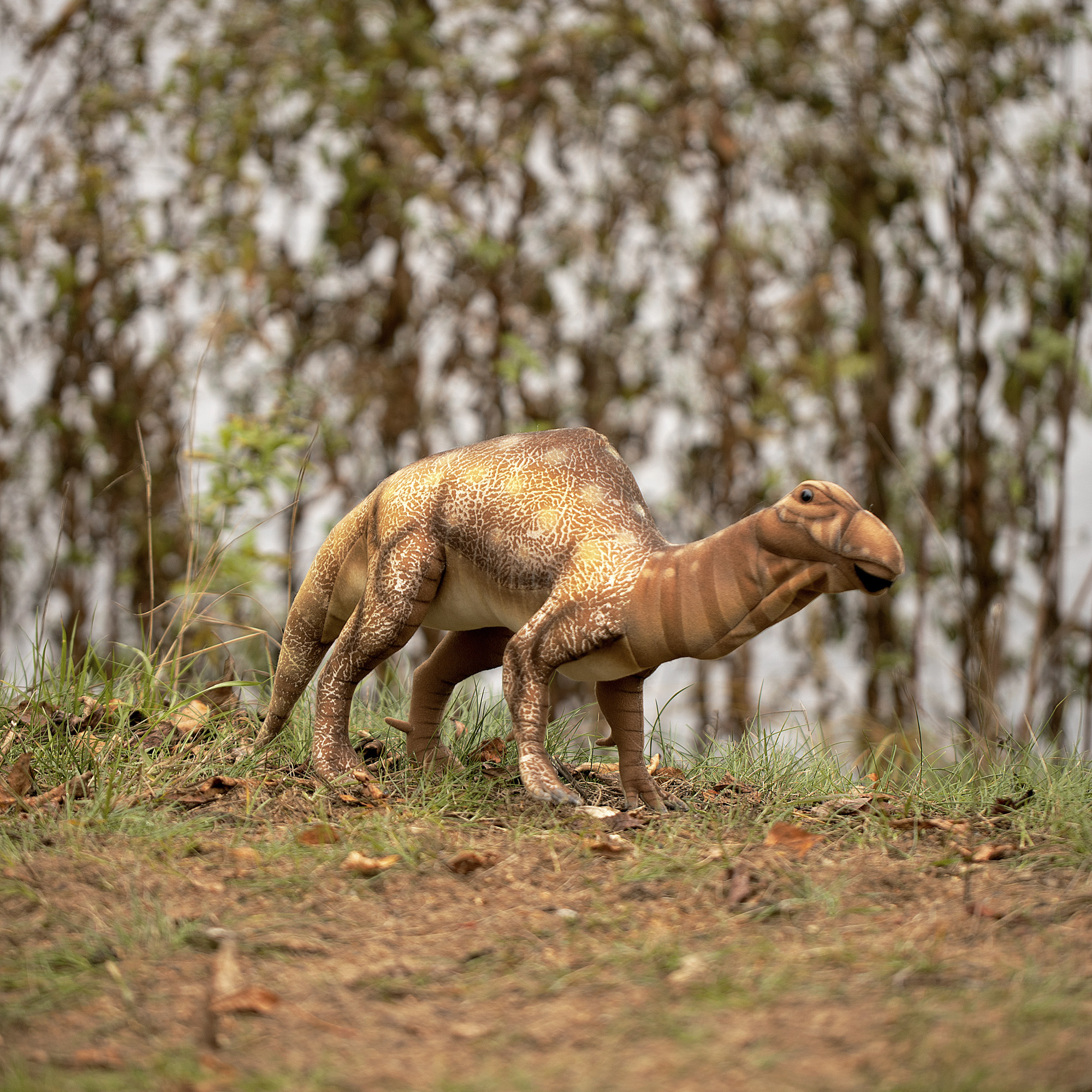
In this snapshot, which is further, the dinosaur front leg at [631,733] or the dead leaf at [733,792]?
the dead leaf at [733,792]

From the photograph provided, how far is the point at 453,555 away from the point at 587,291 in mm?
5170

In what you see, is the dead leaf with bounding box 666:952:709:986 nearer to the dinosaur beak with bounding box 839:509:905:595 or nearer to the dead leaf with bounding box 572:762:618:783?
the dinosaur beak with bounding box 839:509:905:595

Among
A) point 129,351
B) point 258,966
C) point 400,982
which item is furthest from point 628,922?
point 129,351

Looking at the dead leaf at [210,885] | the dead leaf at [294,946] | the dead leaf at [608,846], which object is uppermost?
the dead leaf at [210,885]

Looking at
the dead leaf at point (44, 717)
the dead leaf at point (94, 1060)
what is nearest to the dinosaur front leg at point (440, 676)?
the dead leaf at point (44, 717)

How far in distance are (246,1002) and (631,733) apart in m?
1.64

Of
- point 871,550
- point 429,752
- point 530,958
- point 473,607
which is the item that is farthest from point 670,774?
point 530,958

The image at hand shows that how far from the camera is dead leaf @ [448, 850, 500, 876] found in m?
2.85

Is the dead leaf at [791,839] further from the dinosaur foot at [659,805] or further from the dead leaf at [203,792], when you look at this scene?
the dead leaf at [203,792]

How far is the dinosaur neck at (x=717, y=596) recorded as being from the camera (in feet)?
10.1

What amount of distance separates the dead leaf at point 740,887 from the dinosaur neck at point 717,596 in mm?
608

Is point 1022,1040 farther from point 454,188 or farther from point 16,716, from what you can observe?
point 454,188

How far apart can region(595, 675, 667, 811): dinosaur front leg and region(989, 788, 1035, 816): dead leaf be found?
1.01 meters

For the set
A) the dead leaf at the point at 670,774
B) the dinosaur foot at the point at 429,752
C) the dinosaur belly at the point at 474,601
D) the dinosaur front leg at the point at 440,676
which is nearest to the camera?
the dinosaur belly at the point at 474,601
